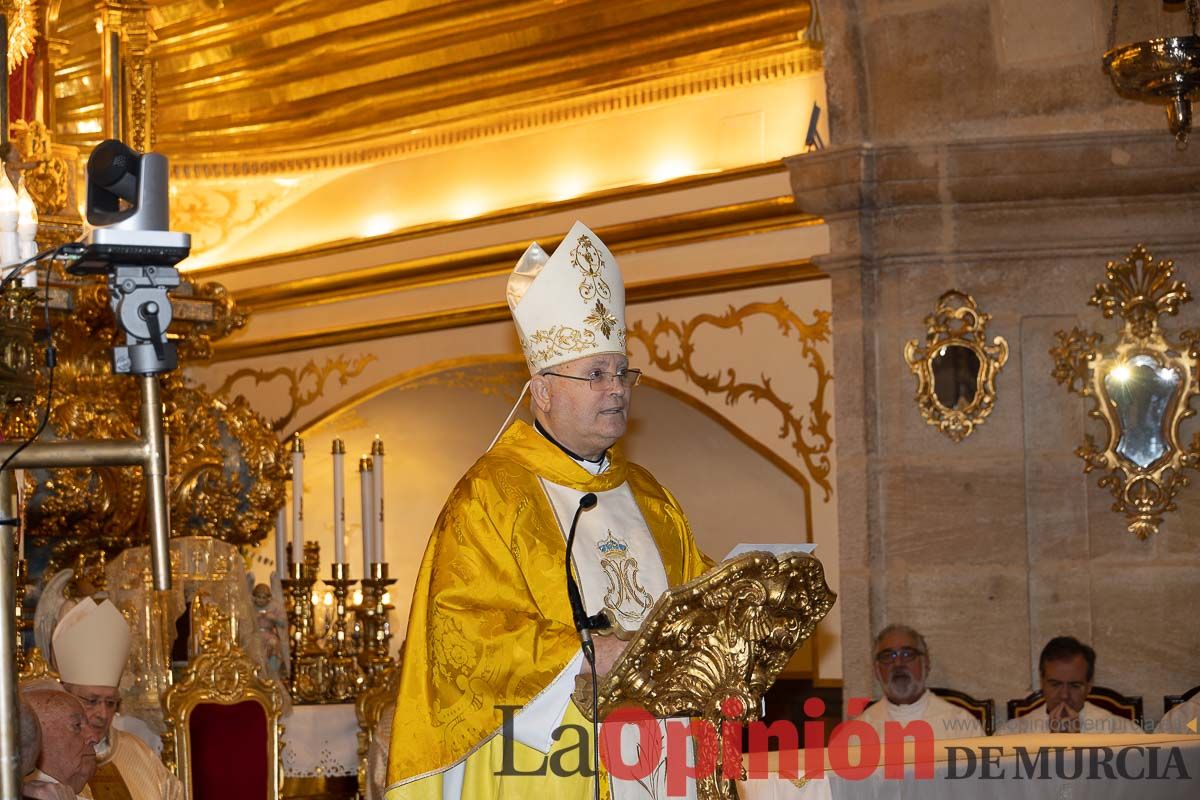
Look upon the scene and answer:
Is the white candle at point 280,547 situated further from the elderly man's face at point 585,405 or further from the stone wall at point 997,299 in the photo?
the elderly man's face at point 585,405

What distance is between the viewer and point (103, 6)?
5.62m

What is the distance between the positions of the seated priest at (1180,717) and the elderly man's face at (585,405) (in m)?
2.66

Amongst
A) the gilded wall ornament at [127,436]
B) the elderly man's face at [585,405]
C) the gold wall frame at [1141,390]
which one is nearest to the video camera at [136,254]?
the elderly man's face at [585,405]

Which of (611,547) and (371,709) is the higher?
(611,547)

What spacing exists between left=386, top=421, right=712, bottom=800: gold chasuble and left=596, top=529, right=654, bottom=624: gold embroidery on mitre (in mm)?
116

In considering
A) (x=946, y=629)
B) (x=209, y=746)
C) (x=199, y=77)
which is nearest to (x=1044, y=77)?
(x=946, y=629)

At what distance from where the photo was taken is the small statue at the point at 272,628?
584 centimetres

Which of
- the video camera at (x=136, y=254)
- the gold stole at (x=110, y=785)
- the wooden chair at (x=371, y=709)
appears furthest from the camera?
the wooden chair at (x=371, y=709)

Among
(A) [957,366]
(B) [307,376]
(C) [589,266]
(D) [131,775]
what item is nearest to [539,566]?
Answer: (C) [589,266]

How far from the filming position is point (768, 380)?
6.71 metres

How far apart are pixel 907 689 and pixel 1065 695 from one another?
463mm

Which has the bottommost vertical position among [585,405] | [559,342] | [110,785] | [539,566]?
[110,785]

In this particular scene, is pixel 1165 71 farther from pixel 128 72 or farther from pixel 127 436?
pixel 128 72

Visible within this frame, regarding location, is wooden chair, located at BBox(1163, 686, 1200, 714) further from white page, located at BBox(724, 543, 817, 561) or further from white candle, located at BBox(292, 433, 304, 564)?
white page, located at BBox(724, 543, 817, 561)
